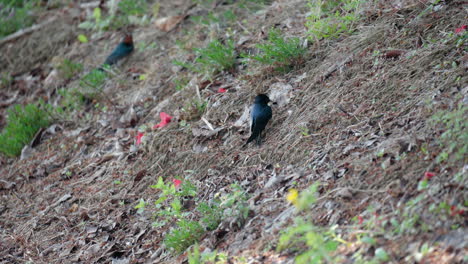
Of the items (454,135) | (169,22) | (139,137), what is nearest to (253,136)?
(139,137)

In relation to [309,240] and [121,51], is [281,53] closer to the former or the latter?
[309,240]

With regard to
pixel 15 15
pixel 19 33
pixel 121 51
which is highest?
pixel 15 15

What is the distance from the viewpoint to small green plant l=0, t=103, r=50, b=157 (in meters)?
6.06

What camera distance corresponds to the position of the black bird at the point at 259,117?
4328mm

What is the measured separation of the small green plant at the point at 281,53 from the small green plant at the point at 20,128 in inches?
115

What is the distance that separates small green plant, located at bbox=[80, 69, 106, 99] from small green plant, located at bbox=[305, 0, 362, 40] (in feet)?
9.32

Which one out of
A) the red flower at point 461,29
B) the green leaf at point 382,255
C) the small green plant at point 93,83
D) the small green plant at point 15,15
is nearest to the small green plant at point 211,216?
the green leaf at point 382,255

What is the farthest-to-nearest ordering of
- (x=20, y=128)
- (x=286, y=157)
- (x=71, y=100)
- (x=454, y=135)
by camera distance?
(x=71, y=100), (x=20, y=128), (x=286, y=157), (x=454, y=135)

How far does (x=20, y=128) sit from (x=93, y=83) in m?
1.05

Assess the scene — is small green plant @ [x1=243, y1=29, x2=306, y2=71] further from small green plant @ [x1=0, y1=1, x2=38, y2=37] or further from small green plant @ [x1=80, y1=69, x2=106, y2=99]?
small green plant @ [x1=0, y1=1, x2=38, y2=37]

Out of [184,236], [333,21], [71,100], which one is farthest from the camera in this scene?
[71,100]

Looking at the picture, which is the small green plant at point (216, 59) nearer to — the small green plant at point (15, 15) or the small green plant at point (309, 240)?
the small green plant at point (309, 240)

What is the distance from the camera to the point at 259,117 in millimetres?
4344

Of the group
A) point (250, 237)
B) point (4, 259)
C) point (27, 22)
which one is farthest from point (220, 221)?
point (27, 22)
